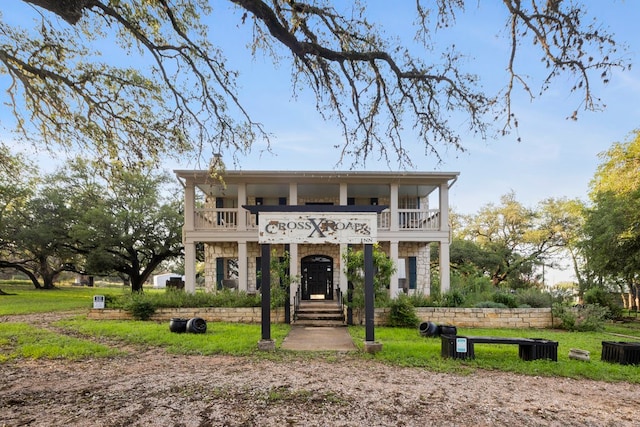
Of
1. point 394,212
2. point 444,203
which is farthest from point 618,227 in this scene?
point 394,212

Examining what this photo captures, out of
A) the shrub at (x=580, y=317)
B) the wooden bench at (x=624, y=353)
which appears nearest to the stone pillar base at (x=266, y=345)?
the wooden bench at (x=624, y=353)

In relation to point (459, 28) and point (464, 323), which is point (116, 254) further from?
point (459, 28)

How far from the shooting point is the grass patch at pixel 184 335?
774cm

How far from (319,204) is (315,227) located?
8.28 m

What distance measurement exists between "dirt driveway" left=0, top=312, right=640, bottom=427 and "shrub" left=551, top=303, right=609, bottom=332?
6.13 metres

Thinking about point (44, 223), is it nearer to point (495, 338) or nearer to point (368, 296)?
point (368, 296)

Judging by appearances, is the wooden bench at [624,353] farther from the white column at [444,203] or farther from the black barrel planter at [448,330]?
the white column at [444,203]

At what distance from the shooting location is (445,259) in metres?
14.8

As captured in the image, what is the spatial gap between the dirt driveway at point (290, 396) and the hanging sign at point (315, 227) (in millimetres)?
2467

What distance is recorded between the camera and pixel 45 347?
24.8 feet

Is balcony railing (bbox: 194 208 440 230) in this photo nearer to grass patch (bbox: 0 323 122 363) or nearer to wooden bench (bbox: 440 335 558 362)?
grass patch (bbox: 0 323 122 363)

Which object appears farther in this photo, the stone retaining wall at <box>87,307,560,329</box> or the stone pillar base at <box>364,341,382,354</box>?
the stone retaining wall at <box>87,307,560,329</box>

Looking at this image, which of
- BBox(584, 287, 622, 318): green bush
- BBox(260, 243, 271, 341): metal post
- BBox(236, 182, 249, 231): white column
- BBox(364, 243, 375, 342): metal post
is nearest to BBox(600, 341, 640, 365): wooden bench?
BBox(364, 243, 375, 342): metal post

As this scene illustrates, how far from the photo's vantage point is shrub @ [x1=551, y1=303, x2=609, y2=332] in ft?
36.1
